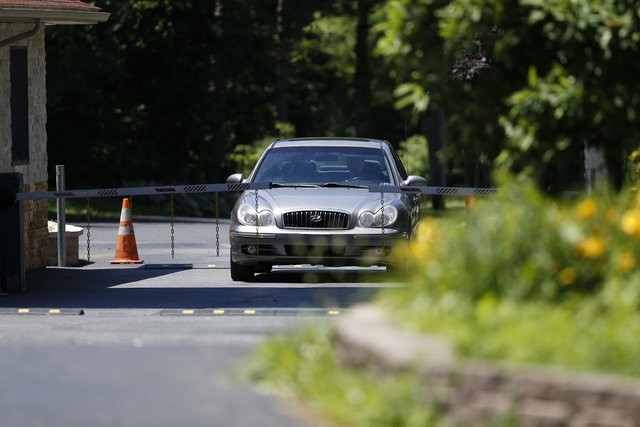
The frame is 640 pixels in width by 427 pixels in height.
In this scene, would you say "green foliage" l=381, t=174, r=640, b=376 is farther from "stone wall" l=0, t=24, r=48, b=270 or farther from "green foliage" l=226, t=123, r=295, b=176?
"green foliage" l=226, t=123, r=295, b=176

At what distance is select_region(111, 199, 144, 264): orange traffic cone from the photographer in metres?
22.5

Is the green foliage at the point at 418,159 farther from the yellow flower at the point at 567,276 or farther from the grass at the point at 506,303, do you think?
the yellow flower at the point at 567,276

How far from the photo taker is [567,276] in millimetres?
9289

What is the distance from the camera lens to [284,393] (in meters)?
9.41

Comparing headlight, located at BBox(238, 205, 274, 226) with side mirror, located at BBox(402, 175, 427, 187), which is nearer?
headlight, located at BBox(238, 205, 274, 226)

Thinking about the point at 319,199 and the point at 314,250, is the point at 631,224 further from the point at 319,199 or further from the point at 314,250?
the point at 319,199

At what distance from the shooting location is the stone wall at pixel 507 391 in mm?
7422

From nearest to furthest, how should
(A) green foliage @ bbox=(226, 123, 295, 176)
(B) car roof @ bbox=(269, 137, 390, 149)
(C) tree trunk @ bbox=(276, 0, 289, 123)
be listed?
(B) car roof @ bbox=(269, 137, 390, 149)
(A) green foliage @ bbox=(226, 123, 295, 176)
(C) tree trunk @ bbox=(276, 0, 289, 123)

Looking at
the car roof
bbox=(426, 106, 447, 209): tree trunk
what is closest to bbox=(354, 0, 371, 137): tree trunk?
bbox=(426, 106, 447, 209): tree trunk

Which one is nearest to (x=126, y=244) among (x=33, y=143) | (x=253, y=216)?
(x=33, y=143)

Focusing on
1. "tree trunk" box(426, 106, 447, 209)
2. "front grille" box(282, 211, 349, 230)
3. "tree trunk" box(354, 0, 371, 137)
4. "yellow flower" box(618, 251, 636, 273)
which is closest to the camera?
"yellow flower" box(618, 251, 636, 273)

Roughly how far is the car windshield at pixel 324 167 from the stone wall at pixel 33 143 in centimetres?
326

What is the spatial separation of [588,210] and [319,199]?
8.92 meters

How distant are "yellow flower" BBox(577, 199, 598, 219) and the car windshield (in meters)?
9.40
